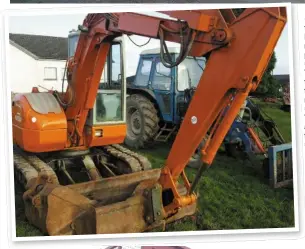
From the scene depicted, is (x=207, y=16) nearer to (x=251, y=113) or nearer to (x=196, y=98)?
(x=196, y=98)

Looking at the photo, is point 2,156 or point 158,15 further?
point 2,156

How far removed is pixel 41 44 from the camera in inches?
82.5

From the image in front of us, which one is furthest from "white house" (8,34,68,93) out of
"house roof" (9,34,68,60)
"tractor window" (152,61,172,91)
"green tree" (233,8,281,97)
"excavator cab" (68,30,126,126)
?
"tractor window" (152,61,172,91)

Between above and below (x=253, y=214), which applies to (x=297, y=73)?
above

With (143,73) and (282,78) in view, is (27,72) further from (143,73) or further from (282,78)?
(143,73)

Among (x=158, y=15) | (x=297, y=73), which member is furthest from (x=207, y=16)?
(x=297, y=73)

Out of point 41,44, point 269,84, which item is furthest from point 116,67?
point 269,84

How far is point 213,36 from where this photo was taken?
1581mm

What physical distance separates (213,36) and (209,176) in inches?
54.1

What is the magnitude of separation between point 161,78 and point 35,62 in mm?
1521

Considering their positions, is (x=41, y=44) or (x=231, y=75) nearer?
(x=231, y=75)

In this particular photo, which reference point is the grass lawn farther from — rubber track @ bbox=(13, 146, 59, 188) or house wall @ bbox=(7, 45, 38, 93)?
house wall @ bbox=(7, 45, 38, 93)

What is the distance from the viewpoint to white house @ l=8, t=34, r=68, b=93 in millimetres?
1884

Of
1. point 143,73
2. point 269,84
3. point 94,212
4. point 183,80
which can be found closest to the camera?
point 94,212
